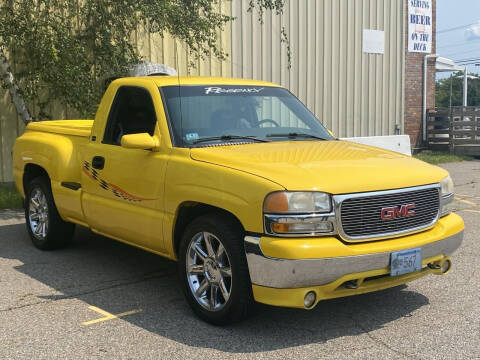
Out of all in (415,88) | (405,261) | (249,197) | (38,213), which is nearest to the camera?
(249,197)

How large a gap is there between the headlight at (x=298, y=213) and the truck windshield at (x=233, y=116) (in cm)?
118

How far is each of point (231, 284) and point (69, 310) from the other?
1460 millimetres

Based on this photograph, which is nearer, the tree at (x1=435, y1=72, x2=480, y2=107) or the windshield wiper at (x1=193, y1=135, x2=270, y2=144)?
the windshield wiper at (x1=193, y1=135, x2=270, y2=144)

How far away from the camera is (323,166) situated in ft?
13.8

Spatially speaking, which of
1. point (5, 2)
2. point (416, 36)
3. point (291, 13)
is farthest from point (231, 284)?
point (416, 36)

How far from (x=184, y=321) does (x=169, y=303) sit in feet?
1.49

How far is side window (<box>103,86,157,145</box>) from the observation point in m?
5.29

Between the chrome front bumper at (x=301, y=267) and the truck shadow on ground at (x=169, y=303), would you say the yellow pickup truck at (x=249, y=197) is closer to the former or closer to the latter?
the chrome front bumper at (x=301, y=267)

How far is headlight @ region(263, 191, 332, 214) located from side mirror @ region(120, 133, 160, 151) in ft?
4.45

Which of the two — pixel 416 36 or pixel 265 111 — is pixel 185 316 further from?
pixel 416 36

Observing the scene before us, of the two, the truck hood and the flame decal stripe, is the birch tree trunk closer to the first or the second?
the flame decal stripe

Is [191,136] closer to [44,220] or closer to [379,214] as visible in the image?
[379,214]

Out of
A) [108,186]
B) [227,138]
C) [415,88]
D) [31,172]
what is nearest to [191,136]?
[227,138]

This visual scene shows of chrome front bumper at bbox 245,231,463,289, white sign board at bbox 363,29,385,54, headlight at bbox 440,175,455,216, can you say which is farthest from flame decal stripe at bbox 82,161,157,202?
white sign board at bbox 363,29,385,54
